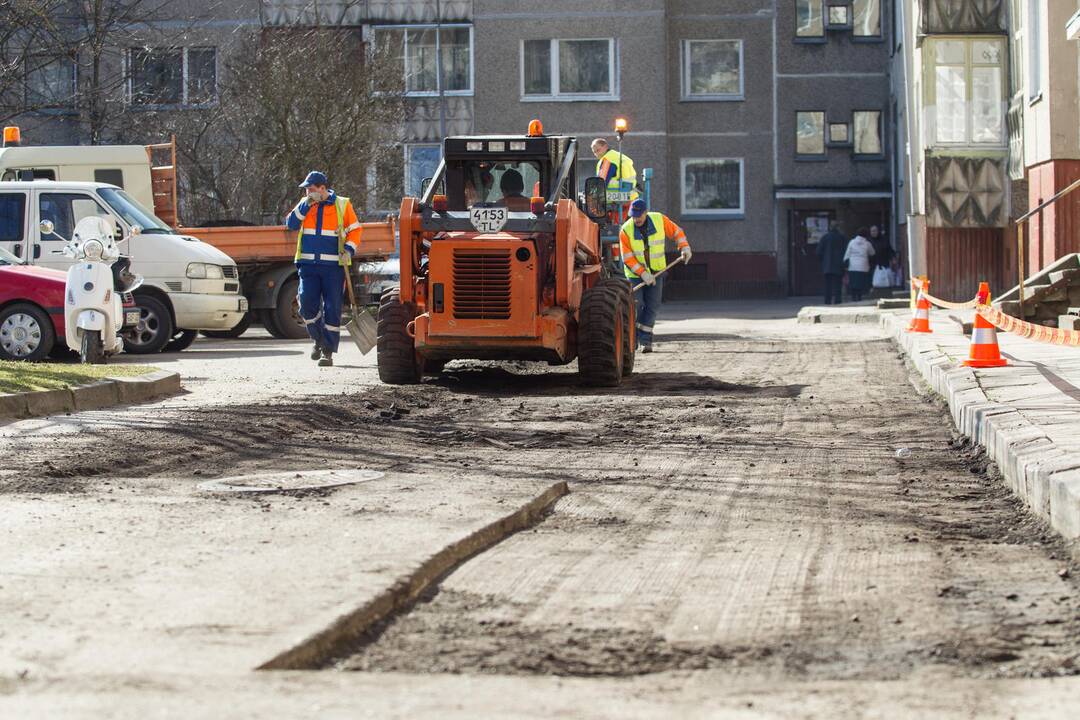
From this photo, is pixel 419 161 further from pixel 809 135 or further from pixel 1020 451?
pixel 1020 451

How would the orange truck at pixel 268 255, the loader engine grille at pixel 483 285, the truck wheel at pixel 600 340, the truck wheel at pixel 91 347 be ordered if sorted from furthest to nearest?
1. the orange truck at pixel 268 255
2. the truck wheel at pixel 91 347
3. the truck wheel at pixel 600 340
4. the loader engine grille at pixel 483 285

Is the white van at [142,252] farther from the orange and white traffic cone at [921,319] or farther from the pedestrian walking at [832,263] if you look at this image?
the pedestrian walking at [832,263]

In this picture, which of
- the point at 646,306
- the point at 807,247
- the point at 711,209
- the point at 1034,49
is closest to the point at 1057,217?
the point at 1034,49

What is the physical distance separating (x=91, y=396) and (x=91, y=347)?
3.76 meters

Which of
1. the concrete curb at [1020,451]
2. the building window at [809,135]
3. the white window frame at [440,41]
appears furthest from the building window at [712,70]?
the concrete curb at [1020,451]

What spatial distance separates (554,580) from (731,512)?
1876mm

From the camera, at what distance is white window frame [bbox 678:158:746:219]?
45.2 meters

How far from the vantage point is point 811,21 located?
45250 millimetres

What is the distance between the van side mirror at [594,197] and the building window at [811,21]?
30.3 m

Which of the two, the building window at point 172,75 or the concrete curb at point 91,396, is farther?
the building window at point 172,75

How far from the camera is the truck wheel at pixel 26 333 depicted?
1723 centimetres

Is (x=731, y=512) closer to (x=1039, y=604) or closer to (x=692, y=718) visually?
(x=1039, y=604)

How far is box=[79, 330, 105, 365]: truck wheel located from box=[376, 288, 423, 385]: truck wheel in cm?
287

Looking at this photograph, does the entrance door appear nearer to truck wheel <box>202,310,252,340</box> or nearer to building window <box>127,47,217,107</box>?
building window <box>127,47,217,107</box>
